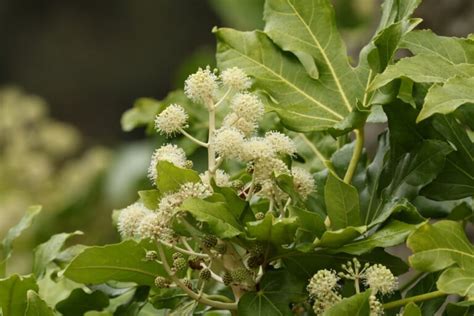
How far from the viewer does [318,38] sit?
870 mm

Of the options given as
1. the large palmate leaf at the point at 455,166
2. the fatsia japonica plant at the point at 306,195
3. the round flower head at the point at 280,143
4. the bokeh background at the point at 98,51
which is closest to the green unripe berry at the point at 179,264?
the fatsia japonica plant at the point at 306,195

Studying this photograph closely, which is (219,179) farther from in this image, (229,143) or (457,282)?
(457,282)

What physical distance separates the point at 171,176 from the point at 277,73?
204mm

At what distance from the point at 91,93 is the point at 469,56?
6.28m

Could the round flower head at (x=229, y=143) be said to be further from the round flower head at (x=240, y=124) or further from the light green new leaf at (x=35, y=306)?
the light green new leaf at (x=35, y=306)

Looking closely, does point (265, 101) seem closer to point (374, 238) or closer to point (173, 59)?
point (374, 238)

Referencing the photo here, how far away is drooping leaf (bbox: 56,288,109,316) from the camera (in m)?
0.85

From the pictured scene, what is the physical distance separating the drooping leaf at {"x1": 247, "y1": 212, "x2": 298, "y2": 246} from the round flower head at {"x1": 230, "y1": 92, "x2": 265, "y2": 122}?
8 centimetres

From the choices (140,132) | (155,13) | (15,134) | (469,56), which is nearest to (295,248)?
(469,56)

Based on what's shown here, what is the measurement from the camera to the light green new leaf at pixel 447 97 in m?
0.66

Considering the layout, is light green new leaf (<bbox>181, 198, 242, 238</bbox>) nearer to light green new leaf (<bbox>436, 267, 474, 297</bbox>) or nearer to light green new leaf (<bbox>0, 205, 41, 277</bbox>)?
light green new leaf (<bbox>436, 267, 474, 297</bbox>)

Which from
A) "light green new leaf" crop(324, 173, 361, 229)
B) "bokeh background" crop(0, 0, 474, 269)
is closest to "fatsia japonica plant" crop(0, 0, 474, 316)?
"light green new leaf" crop(324, 173, 361, 229)

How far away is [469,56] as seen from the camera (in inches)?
29.8

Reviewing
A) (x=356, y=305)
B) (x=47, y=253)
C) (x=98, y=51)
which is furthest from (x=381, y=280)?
(x=98, y=51)
